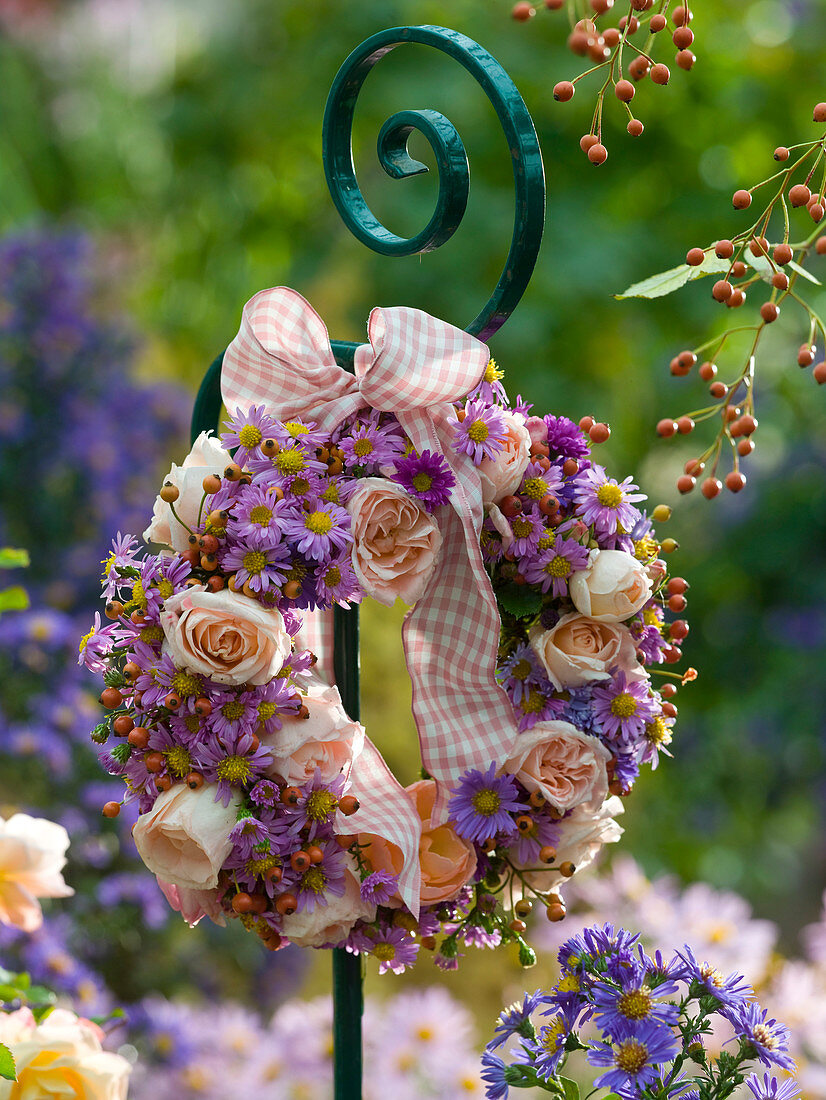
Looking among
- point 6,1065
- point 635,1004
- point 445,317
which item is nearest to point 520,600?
point 635,1004

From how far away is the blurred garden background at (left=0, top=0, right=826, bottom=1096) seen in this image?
1.62m

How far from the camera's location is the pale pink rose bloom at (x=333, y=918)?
68 cm

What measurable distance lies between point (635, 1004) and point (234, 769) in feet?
0.89

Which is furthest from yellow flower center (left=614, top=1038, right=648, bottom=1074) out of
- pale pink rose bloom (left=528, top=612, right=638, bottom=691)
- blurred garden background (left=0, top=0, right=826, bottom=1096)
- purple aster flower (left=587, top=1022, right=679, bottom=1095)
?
blurred garden background (left=0, top=0, right=826, bottom=1096)

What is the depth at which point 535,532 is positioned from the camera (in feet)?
2.33

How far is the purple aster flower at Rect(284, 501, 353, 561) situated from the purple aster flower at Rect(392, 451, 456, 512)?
0.15 feet

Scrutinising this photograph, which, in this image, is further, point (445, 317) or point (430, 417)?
point (445, 317)

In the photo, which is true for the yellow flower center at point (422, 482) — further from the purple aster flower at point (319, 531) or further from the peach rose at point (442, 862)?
the peach rose at point (442, 862)

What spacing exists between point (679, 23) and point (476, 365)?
0.25 metres

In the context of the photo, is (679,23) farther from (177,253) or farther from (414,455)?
(177,253)

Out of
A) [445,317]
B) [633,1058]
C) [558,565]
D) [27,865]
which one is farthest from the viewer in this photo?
[445,317]

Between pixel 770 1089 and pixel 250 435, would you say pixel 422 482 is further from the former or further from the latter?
pixel 770 1089

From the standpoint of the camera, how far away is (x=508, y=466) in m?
0.70

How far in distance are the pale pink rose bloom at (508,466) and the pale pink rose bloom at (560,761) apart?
0.51 ft
